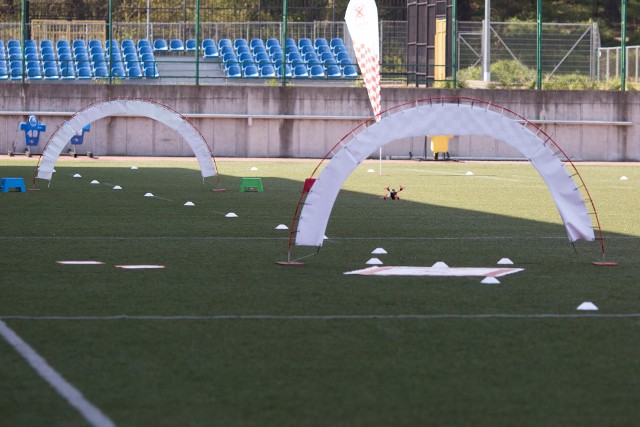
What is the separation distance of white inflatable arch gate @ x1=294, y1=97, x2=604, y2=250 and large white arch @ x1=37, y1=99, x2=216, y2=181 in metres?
12.4

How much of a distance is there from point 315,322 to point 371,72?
19608 mm

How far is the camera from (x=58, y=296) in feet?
36.7

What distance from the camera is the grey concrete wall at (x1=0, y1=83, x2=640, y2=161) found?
41.9 m

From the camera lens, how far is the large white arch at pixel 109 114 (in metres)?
25.5

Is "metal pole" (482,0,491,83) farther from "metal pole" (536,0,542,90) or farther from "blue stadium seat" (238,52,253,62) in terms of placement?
"blue stadium seat" (238,52,253,62)

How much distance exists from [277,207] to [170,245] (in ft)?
21.1

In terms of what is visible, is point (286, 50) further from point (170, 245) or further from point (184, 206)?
point (170, 245)

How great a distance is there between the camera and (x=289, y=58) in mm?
47656

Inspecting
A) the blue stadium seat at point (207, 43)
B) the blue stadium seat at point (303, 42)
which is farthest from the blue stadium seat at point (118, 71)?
the blue stadium seat at point (303, 42)

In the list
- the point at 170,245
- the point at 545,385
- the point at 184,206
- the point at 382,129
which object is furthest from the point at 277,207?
the point at 545,385

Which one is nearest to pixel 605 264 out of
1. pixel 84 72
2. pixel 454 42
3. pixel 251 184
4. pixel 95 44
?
pixel 251 184

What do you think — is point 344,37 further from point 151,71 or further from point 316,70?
point 151,71

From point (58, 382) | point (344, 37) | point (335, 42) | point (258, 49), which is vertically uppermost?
point (344, 37)

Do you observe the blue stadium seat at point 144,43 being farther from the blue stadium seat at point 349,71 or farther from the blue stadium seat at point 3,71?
the blue stadium seat at point 349,71
